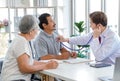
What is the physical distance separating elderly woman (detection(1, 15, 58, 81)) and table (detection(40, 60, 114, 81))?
106mm

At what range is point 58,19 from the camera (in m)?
5.69

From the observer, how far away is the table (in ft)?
7.32

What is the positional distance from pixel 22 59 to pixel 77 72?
1.88ft

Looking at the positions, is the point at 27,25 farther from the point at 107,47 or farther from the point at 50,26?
the point at 107,47

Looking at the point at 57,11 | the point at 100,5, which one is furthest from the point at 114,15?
the point at 57,11

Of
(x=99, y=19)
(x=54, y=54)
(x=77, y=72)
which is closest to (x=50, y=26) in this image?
(x=54, y=54)

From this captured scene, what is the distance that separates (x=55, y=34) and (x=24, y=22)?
0.80 meters

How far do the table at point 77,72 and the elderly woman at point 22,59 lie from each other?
11 cm

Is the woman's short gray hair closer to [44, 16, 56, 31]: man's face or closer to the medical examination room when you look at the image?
the medical examination room

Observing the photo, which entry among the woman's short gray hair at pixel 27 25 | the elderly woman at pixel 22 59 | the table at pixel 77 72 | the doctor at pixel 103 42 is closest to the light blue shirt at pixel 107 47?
the doctor at pixel 103 42

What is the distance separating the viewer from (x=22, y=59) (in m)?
2.51

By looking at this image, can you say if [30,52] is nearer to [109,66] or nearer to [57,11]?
[109,66]

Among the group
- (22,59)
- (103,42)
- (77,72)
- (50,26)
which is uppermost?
(50,26)

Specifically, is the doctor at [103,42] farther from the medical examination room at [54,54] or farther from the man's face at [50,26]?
the man's face at [50,26]
